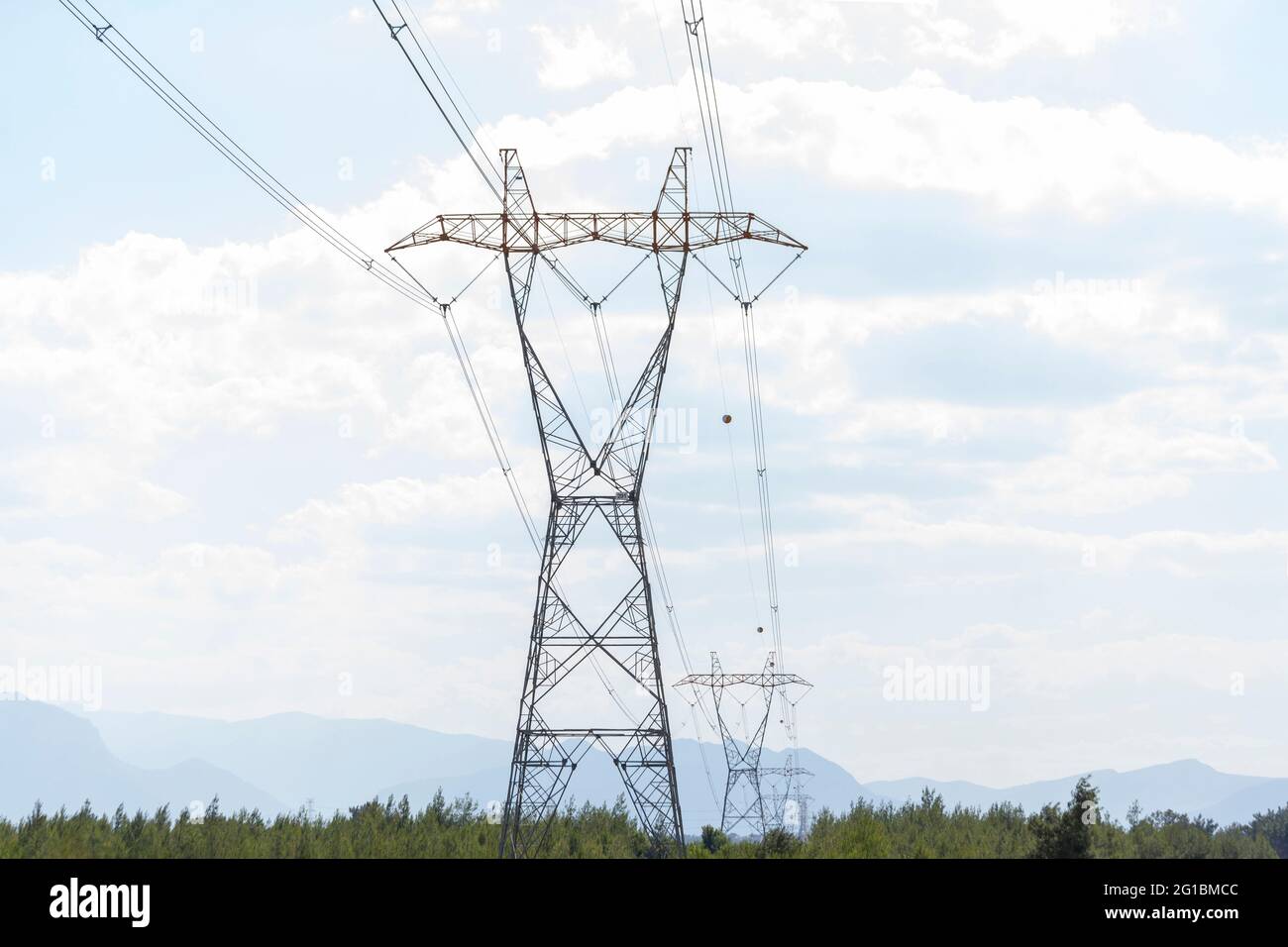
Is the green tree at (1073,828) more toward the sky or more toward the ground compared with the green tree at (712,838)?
more toward the sky

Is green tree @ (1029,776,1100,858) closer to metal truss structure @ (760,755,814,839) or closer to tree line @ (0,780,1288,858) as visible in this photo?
tree line @ (0,780,1288,858)

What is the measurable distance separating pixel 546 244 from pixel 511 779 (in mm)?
17978

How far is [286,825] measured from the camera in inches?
4365

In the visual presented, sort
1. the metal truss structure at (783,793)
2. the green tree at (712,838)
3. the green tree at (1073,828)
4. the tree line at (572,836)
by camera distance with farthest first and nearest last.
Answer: the metal truss structure at (783,793), the green tree at (712,838), the tree line at (572,836), the green tree at (1073,828)

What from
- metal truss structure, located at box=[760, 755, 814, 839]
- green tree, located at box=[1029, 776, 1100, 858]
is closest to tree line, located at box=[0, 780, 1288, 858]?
green tree, located at box=[1029, 776, 1100, 858]

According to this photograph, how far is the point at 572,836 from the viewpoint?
361 feet

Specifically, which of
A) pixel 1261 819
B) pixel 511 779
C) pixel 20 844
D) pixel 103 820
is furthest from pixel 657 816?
pixel 1261 819

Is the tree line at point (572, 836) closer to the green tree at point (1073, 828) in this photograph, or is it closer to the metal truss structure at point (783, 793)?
the green tree at point (1073, 828)

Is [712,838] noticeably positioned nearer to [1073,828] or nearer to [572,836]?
[572,836]

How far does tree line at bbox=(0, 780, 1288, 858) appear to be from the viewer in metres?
84.6

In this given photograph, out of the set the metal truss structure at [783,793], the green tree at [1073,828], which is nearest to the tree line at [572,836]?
the green tree at [1073,828]

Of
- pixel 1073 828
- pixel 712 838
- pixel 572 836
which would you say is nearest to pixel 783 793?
pixel 712 838

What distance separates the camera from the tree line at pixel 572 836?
8456 centimetres
